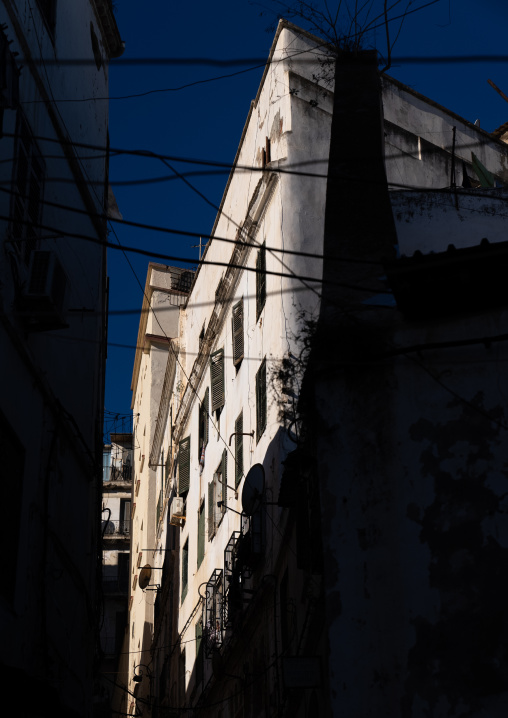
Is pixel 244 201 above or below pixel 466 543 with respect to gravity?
above

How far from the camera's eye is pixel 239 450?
20.2 meters

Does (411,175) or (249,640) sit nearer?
(249,640)

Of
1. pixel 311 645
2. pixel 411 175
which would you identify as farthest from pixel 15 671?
pixel 411 175

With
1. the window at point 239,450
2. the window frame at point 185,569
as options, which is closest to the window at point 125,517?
the window frame at point 185,569

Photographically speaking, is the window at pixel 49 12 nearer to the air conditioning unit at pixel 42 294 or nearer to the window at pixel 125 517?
the air conditioning unit at pixel 42 294

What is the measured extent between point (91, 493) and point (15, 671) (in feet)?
24.7

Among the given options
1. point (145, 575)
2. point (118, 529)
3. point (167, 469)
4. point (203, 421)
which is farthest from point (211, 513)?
point (118, 529)

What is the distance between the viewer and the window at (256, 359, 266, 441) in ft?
60.1

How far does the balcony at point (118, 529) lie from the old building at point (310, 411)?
46.7ft

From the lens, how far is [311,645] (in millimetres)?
12648

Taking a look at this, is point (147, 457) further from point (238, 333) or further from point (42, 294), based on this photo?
point (42, 294)

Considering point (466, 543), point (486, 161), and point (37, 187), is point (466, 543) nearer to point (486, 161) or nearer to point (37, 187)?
point (37, 187)

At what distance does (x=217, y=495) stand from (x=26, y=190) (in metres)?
11.3

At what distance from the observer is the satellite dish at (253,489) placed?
16688mm
